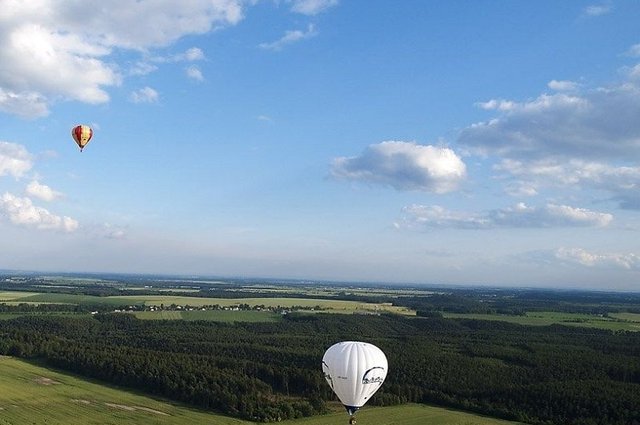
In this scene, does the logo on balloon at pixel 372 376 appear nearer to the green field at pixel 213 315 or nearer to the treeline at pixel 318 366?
A: the treeline at pixel 318 366

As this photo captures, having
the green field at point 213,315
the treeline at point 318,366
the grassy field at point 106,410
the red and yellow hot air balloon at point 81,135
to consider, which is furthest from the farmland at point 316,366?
the red and yellow hot air balloon at point 81,135

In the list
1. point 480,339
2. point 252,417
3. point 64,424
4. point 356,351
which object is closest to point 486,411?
point 252,417

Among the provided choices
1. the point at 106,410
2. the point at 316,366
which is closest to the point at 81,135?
the point at 106,410

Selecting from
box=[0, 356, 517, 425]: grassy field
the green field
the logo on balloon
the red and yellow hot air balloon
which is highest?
the red and yellow hot air balloon

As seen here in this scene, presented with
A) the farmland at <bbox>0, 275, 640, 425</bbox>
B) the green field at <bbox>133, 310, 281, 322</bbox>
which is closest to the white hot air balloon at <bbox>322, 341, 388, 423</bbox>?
the farmland at <bbox>0, 275, 640, 425</bbox>

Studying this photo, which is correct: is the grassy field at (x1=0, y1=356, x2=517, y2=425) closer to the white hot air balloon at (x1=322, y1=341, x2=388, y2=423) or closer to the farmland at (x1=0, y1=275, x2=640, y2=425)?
the farmland at (x1=0, y1=275, x2=640, y2=425)

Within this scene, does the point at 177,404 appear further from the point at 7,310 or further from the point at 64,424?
the point at 7,310

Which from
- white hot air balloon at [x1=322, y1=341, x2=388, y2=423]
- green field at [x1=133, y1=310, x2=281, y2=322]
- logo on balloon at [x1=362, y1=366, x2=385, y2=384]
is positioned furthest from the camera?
green field at [x1=133, y1=310, x2=281, y2=322]
